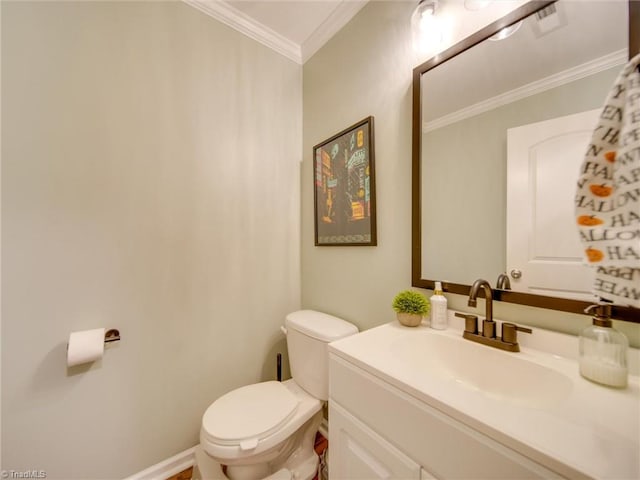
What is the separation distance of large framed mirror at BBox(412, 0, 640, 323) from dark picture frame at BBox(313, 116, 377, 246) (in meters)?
0.24

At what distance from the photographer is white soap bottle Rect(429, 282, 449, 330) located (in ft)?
2.98

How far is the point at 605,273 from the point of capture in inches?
17.8

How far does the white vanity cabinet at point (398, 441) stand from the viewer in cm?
45

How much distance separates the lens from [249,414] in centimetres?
105

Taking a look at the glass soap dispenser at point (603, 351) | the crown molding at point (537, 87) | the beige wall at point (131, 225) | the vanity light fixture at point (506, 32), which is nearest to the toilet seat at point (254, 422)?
the beige wall at point (131, 225)

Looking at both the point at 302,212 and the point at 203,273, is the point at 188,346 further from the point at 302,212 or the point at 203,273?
the point at 302,212

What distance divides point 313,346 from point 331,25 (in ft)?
5.90

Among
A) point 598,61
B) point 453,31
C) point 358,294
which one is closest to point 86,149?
point 358,294

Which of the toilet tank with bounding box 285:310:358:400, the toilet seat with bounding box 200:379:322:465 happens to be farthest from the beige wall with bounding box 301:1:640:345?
the toilet seat with bounding box 200:379:322:465

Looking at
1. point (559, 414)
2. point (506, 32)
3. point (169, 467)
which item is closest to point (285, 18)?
point (506, 32)

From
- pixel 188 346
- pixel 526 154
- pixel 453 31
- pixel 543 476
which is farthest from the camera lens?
pixel 188 346

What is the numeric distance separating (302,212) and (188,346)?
3.36 feet

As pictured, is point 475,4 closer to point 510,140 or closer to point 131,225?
point 510,140

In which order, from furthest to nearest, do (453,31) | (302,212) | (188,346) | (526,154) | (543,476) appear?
(302,212) < (188,346) < (453,31) < (526,154) < (543,476)
